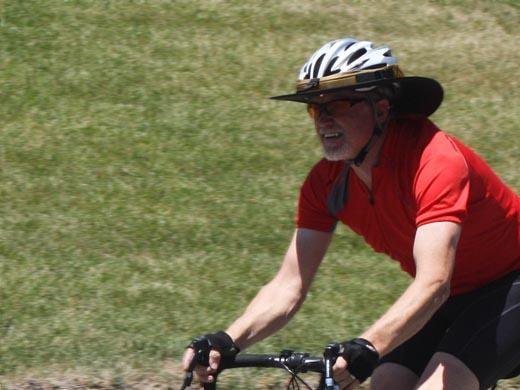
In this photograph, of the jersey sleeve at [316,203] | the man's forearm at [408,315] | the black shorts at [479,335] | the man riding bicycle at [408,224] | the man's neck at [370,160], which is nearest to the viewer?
the man's forearm at [408,315]

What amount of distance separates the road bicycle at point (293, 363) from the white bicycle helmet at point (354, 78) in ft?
3.01

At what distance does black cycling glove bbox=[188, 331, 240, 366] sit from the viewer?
3.92 meters

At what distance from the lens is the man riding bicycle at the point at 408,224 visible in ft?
12.6

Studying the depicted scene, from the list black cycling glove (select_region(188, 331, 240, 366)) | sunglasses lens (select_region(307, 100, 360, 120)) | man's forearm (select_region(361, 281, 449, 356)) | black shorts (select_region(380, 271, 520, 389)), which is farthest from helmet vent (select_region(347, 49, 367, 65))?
black cycling glove (select_region(188, 331, 240, 366))

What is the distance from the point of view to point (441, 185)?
388cm

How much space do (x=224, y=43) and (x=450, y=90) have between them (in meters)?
2.18

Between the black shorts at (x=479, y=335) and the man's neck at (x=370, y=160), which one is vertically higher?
the man's neck at (x=370, y=160)

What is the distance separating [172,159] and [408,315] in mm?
5748

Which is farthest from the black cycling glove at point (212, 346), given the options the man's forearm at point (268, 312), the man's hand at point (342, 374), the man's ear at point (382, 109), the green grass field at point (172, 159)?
the green grass field at point (172, 159)

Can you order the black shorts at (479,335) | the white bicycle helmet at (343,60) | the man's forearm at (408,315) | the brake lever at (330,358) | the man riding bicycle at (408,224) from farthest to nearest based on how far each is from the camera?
1. the white bicycle helmet at (343,60)
2. the black shorts at (479,335)
3. the man riding bicycle at (408,224)
4. the man's forearm at (408,315)
5. the brake lever at (330,358)

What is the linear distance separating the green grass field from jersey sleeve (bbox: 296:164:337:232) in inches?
89.0

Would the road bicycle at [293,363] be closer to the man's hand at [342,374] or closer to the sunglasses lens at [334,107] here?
the man's hand at [342,374]

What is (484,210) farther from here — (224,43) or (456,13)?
(456,13)

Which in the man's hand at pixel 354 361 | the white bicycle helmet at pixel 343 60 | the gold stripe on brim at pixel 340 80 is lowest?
the man's hand at pixel 354 361
